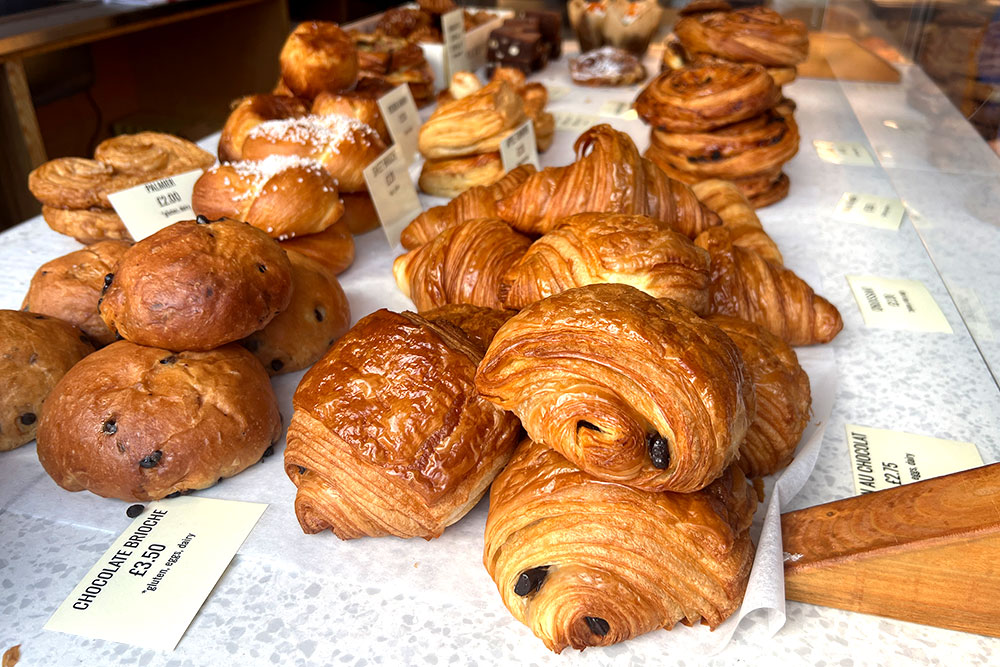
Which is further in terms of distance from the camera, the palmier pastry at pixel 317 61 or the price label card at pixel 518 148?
the palmier pastry at pixel 317 61

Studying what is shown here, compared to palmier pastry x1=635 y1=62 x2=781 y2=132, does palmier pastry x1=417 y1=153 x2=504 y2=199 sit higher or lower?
lower

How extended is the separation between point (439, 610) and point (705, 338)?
621 mm

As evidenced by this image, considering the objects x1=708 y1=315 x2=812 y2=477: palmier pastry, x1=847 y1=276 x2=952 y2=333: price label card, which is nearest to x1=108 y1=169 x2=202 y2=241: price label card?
x1=708 y1=315 x2=812 y2=477: palmier pastry

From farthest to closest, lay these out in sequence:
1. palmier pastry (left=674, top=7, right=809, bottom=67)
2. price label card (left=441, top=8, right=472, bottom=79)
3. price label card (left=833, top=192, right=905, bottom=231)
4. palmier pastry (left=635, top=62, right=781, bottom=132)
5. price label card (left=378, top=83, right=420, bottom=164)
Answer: price label card (left=441, top=8, right=472, bottom=79) → palmier pastry (left=674, top=7, right=809, bottom=67) → price label card (left=378, top=83, right=420, bottom=164) → price label card (left=833, top=192, right=905, bottom=231) → palmier pastry (left=635, top=62, right=781, bottom=132)

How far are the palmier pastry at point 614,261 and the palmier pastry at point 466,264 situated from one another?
171 millimetres

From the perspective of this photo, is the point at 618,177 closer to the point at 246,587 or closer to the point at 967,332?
the point at 967,332

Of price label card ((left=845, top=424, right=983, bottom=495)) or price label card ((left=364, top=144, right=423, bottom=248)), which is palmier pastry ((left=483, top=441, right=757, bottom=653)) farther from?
price label card ((left=364, top=144, right=423, bottom=248))

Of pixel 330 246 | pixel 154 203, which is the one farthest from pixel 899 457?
pixel 154 203

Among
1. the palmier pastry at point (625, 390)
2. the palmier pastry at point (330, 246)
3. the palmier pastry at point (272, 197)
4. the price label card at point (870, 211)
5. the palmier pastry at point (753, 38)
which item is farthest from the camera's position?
the palmier pastry at point (753, 38)

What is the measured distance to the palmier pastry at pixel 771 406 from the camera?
1359 millimetres

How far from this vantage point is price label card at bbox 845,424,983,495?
1.47 metres

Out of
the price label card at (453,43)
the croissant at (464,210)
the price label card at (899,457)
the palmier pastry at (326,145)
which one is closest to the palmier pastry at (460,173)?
the palmier pastry at (326,145)

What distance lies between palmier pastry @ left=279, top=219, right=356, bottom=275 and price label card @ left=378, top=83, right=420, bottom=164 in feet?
2.44

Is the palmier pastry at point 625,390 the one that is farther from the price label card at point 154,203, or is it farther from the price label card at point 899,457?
the price label card at point 154,203
